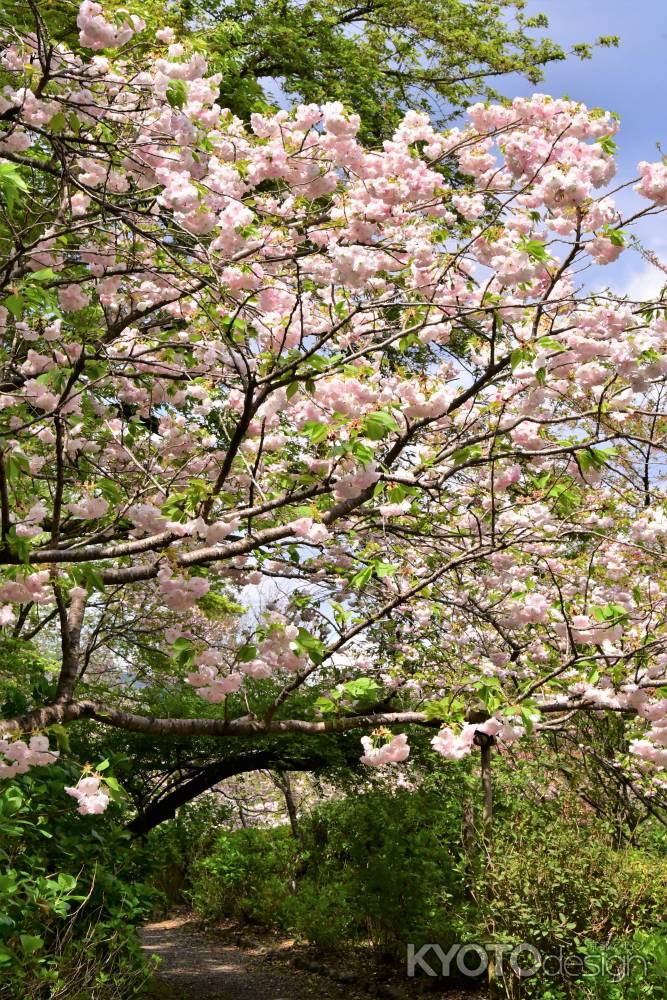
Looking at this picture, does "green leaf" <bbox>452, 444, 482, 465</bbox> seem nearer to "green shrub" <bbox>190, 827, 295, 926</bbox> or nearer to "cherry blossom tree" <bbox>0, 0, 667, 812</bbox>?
"cherry blossom tree" <bbox>0, 0, 667, 812</bbox>

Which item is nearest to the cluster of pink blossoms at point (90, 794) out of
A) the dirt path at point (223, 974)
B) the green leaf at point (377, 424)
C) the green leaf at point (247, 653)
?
the green leaf at point (247, 653)

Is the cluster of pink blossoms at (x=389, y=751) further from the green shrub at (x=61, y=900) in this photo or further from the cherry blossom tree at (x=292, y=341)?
the green shrub at (x=61, y=900)

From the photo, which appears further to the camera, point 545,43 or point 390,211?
point 545,43

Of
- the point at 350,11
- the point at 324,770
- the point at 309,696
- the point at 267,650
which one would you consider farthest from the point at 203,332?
the point at 350,11

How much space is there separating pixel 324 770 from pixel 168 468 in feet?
15.4

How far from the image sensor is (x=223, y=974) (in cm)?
893

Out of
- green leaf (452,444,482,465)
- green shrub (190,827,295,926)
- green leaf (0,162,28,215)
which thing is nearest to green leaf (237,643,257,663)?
green leaf (452,444,482,465)

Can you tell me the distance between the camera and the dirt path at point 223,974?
8000mm

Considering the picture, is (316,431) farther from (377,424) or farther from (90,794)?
(90,794)

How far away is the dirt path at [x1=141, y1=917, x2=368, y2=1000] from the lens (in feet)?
26.2

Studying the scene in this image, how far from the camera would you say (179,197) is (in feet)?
10.4

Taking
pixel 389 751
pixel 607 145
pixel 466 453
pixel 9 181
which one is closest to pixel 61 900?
pixel 389 751

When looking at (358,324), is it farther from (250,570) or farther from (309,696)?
(309,696)

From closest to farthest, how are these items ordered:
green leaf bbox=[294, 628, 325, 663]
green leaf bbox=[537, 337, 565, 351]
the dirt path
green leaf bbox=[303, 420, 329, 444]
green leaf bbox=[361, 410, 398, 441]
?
green leaf bbox=[361, 410, 398, 441] < green leaf bbox=[303, 420, 329, 444] < green leaf bbox=[537, 337, 565, 351] < green leaf bbox=[294, 628, 325, 663] < the dirt path
